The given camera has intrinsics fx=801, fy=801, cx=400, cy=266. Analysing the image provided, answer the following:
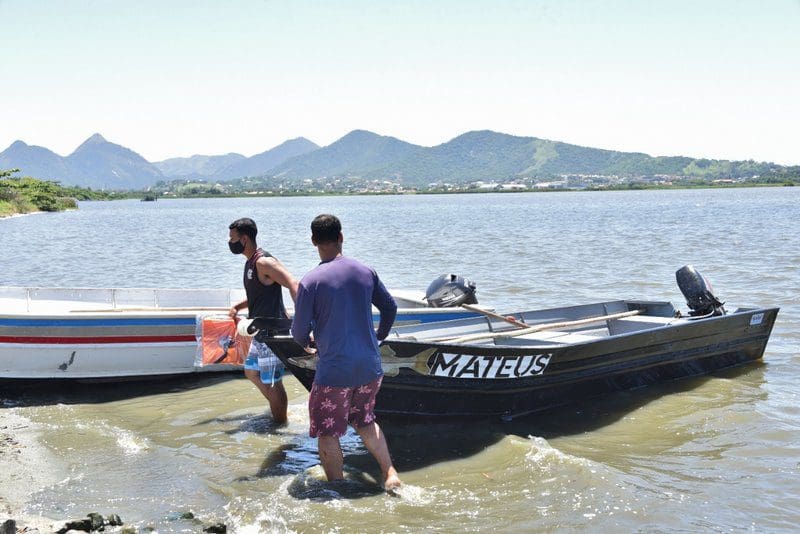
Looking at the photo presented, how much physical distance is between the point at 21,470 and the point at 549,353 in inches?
211

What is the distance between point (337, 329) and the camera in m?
6.05

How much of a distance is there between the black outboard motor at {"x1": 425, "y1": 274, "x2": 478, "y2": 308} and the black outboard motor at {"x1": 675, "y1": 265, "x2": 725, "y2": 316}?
3206 millimetres

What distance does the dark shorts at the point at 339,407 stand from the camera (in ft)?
20.5

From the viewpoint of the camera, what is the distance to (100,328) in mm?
10102

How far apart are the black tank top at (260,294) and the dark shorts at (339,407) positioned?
5.30ft

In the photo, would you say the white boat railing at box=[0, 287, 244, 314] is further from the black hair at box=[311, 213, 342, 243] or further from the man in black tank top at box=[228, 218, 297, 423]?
the black hair at box=[311, 213, 342, 243]

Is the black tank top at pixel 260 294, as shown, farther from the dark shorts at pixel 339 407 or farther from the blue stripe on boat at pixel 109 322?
the blue stripe on boat at pixel 109 322

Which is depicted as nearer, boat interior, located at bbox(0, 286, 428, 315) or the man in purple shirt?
the man in purple shirt

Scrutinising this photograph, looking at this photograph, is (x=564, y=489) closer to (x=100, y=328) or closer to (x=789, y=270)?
(x=100, y=328)

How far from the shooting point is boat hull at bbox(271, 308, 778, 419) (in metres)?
7.82

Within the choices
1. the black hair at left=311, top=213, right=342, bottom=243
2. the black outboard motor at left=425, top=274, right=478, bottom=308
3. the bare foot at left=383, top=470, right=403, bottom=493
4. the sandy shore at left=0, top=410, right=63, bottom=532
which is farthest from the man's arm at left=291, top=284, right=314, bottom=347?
the black outboard motor at left=425, top=274, right=478, bottom=308

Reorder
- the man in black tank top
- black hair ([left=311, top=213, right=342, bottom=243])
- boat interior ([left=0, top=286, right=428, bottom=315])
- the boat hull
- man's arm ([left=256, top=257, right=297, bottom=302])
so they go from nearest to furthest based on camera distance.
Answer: black hair ([left=311, top=213, right=342, bottom=243])
man's arm ([left=256, top=257, right=297, bottom=302])
the man in black tank top
the boat hull
boat interior ([left=0, top=286, right=428, bottom=315])

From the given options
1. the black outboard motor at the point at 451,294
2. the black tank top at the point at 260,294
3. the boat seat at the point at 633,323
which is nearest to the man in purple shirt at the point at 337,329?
the black tank top at the point at 260,294

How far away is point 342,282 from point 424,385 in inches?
92.8
